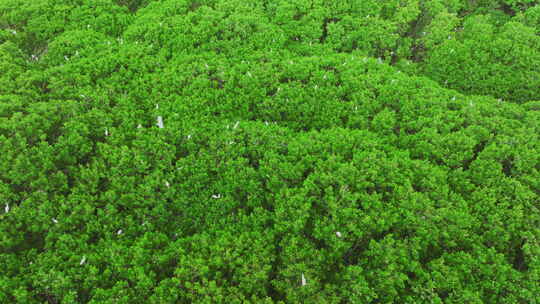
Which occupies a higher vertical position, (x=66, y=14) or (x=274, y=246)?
(x=66, y=14)

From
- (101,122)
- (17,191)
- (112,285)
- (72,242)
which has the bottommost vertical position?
(112,285)

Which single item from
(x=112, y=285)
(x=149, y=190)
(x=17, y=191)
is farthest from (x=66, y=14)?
(x=112, y=285)

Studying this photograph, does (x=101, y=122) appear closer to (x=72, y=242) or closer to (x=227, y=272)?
(x=72, y=242)

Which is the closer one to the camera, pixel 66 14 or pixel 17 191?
pixel 17 191

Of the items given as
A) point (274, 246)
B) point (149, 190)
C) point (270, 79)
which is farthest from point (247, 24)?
point (274, 246)

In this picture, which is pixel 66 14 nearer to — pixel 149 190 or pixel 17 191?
pixel 17 191

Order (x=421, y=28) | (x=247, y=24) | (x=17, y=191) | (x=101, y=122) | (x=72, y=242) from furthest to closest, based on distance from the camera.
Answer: (x=421, y=28) < (x=247, y=24) < (x=101, y=122) < (x=17, y=191) < (x=72, y=242)

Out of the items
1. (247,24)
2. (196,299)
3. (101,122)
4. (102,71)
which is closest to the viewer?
(196,299)
